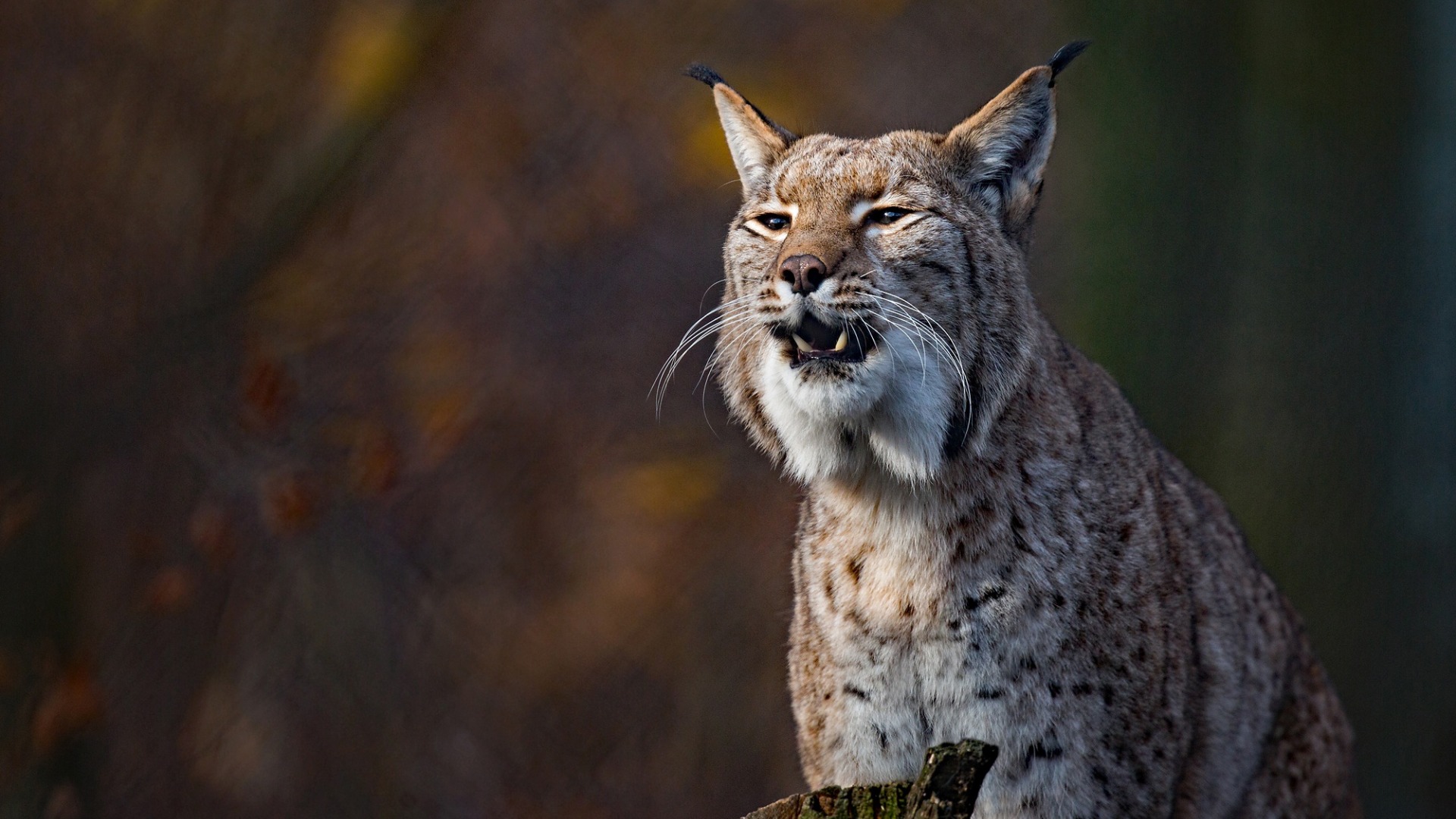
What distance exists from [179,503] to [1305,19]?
21.6 feet

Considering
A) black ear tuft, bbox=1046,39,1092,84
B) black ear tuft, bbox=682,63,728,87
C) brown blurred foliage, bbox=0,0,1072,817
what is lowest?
brown blurred foliage, bbox=0,0,1072,817

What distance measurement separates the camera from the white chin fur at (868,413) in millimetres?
3672

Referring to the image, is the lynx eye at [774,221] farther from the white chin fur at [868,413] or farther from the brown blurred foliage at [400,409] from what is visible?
the brown blurred foliage at [400,409]

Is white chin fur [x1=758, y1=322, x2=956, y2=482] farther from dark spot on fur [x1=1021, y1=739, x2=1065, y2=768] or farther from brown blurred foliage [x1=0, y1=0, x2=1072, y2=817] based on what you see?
brown blurred foliage [x1=0, y1=0, x2=1072, y2=817]

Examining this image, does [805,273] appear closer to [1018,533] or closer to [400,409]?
[1018,533]

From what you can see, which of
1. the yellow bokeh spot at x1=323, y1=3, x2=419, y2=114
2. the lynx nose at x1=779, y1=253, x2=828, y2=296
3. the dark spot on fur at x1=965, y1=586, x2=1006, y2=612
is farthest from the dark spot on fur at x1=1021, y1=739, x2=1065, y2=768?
the yellow bokeh spot at x1=323, y1=3, x2=419, y2=114

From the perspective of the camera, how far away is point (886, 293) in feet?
12.0

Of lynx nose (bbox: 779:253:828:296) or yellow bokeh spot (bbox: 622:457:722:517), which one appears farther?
yellow bokeh spot (bbox: 622:457:722:517)

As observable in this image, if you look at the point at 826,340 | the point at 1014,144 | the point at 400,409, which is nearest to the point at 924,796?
the point at 826,340

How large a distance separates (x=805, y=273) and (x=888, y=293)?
255 mm

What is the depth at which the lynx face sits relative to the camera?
144 inches

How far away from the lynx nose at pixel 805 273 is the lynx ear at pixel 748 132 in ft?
3.02

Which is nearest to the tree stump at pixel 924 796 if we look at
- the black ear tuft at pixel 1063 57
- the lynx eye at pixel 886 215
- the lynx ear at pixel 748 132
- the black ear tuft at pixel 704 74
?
the lynx eye at pixel 886 215

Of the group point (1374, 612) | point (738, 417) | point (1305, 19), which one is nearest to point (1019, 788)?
point (738, 417)
